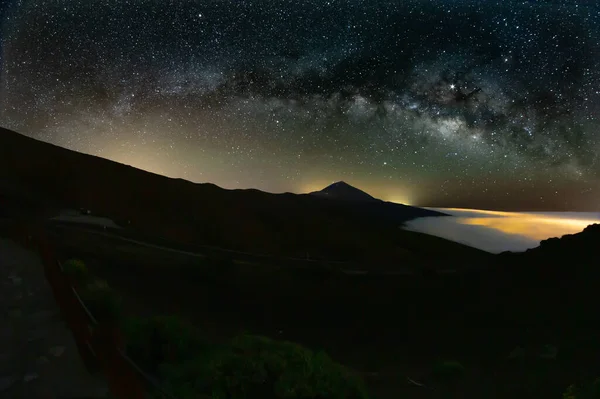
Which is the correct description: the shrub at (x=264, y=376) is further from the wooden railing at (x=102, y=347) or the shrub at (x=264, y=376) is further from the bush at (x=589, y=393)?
the bush at (x=589, y=393)

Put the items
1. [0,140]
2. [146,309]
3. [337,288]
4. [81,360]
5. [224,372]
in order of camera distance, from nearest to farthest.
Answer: [224,372] → [81,360] → [146,309] → [337,288] → [0,140]

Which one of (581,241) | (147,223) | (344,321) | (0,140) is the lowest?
(344,321)

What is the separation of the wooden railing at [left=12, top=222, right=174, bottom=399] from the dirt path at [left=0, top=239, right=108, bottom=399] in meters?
0.22

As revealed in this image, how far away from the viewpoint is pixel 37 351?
448 cm

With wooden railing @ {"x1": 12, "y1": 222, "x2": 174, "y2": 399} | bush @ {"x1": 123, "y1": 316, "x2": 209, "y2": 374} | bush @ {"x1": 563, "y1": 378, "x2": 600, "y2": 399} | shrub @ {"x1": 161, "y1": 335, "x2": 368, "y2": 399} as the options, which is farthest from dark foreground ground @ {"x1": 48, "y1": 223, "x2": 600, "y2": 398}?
wooden railing @ {"x1": 12, "y1": 222, "x2": 174, "y2": 399}

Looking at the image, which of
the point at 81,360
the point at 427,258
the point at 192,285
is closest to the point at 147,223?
the point at 192,285

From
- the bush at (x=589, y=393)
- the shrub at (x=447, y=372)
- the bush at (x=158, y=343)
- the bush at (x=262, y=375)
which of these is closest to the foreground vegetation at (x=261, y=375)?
the bush at (x=262, y=375)

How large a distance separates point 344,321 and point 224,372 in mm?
16718

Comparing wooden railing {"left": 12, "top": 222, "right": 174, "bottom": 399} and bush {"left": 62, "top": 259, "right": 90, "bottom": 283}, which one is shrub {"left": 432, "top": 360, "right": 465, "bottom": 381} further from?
wooden railing {"left": 12, "top": 222, "right": 174, "bottom": 399}

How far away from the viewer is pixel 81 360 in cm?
425

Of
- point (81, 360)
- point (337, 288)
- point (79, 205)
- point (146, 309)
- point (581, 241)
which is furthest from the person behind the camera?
point (79, 205)

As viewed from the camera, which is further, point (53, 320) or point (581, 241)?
point (581, 241)

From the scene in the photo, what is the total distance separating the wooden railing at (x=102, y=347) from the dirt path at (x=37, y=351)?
221mm

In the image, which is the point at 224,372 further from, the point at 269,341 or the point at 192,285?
the point at 192,285
